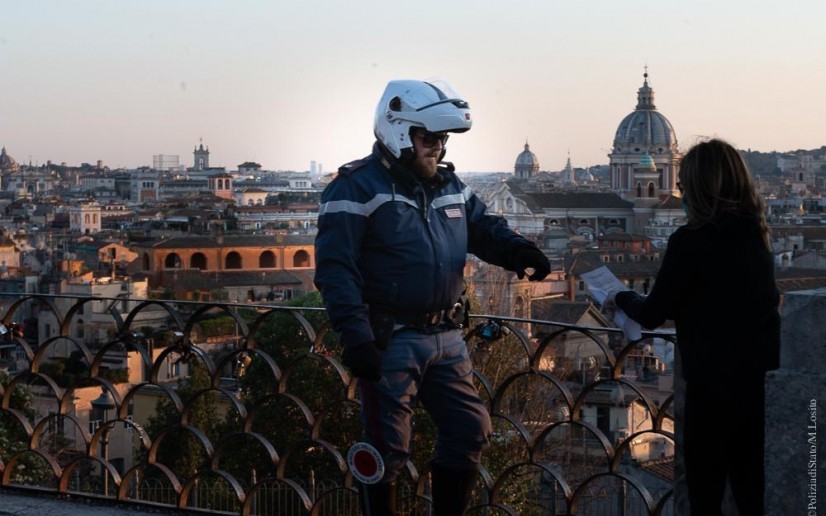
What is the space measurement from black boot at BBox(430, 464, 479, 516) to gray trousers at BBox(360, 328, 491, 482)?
0.06ft

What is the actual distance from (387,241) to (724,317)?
754 millimetres

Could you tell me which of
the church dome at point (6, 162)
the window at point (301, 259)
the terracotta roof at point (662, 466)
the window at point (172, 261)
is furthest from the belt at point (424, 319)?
the church dome at point (6, 162)

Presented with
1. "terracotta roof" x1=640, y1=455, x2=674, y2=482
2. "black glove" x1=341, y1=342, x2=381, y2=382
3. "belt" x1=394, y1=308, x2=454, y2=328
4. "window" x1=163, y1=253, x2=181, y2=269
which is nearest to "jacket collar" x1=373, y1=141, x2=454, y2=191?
"belt" x1=394, y1=308, x2=454, y2=328

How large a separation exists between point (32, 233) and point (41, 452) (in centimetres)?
8134

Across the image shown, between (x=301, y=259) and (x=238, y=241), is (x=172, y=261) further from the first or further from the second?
(x=301, y=259)

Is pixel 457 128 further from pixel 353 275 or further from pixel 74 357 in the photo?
pixel 74 357

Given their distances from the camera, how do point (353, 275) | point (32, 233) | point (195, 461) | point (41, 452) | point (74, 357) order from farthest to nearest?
point (32, 233) → point (195, 461) → point (74, 357) → point (41, 452) → point (353, 275)

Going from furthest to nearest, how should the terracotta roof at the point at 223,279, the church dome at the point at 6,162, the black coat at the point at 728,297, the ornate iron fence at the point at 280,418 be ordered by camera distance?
the church dome at the point at 6,162 → the terracotta roof at the point at 223,279 → the ornate iron fence at the point at 280,418 → the black coat at the point at 728,297

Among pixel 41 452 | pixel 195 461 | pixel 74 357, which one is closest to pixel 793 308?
pixel 41 452

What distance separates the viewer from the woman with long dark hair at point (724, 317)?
8.25ft

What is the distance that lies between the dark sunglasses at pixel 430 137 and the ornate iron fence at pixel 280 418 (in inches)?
21.2

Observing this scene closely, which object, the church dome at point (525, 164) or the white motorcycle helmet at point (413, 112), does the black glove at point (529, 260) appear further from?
the church dome at point (525, 164)

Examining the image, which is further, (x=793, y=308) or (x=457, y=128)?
(x=457, y=128)

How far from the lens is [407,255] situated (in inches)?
113
